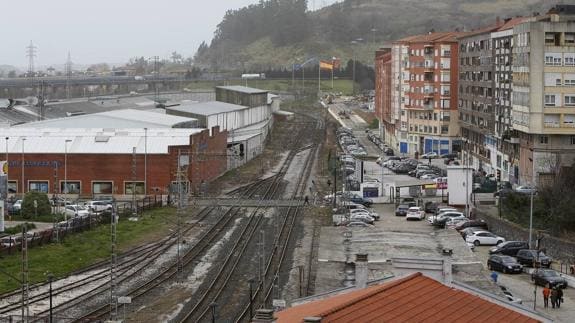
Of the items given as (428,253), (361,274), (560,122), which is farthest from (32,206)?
(361,274)

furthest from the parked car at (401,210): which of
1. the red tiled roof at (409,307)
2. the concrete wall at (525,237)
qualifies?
the red tiled roof at (409,307)

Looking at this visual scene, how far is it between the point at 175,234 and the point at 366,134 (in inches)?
1689

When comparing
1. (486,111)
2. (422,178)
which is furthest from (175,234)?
(486,111)

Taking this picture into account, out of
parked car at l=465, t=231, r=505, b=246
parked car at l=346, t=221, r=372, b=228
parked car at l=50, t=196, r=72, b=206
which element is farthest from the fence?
parked car at l=465, t=231, r=505, b=246

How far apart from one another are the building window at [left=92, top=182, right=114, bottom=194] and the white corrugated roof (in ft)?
3.55

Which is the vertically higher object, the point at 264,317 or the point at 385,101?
the point at 385,101

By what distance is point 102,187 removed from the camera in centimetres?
3556

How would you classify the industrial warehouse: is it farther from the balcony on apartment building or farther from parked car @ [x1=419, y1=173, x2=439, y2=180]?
the balcony on apartment building

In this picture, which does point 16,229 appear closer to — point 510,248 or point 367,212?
point 367,212

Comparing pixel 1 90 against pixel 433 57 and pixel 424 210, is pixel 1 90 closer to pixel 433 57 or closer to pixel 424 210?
pixel 433 57

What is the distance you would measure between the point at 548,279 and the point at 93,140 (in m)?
20.8

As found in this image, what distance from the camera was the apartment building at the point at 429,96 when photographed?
5153 centimetres

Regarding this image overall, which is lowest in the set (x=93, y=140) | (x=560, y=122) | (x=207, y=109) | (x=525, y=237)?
(x=525, y=237)

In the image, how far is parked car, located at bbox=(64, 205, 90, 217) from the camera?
2902 cm
